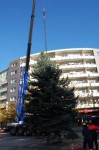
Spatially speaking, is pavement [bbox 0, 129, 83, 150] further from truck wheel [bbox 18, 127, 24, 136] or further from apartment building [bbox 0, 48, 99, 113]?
apartment building [bbox 0, 48, 99, 113]

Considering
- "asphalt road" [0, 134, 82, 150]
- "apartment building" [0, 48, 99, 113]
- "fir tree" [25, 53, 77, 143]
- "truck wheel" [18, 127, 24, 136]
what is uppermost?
"apartment building" [0, 48, 99, 113]

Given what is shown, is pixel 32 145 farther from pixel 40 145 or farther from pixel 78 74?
pixel 78 74

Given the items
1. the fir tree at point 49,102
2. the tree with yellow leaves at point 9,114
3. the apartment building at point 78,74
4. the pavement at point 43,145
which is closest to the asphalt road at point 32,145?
the pavement at point 43,145

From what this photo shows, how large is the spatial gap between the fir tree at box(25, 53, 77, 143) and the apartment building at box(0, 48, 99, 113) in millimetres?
37655

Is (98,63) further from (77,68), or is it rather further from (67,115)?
(67,115)

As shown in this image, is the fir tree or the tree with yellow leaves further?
the tree with yellow leaves

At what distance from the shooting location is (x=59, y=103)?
19.5 metres

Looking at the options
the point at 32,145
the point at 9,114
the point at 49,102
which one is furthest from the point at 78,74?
the point at 32,145

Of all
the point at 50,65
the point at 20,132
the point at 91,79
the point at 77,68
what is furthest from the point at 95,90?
the point at 50,65

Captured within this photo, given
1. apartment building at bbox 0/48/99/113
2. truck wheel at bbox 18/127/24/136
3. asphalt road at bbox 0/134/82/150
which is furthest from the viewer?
apartment building at bbox 0/48/99/113

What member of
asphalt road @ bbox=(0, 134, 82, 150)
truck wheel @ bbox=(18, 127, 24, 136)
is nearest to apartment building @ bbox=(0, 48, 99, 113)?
truck wheel @ bbox=(18, 127, 24, 136)

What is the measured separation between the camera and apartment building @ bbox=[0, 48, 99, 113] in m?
62.1

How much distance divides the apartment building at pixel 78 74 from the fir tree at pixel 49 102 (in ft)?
124

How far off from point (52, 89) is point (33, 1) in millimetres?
15034
